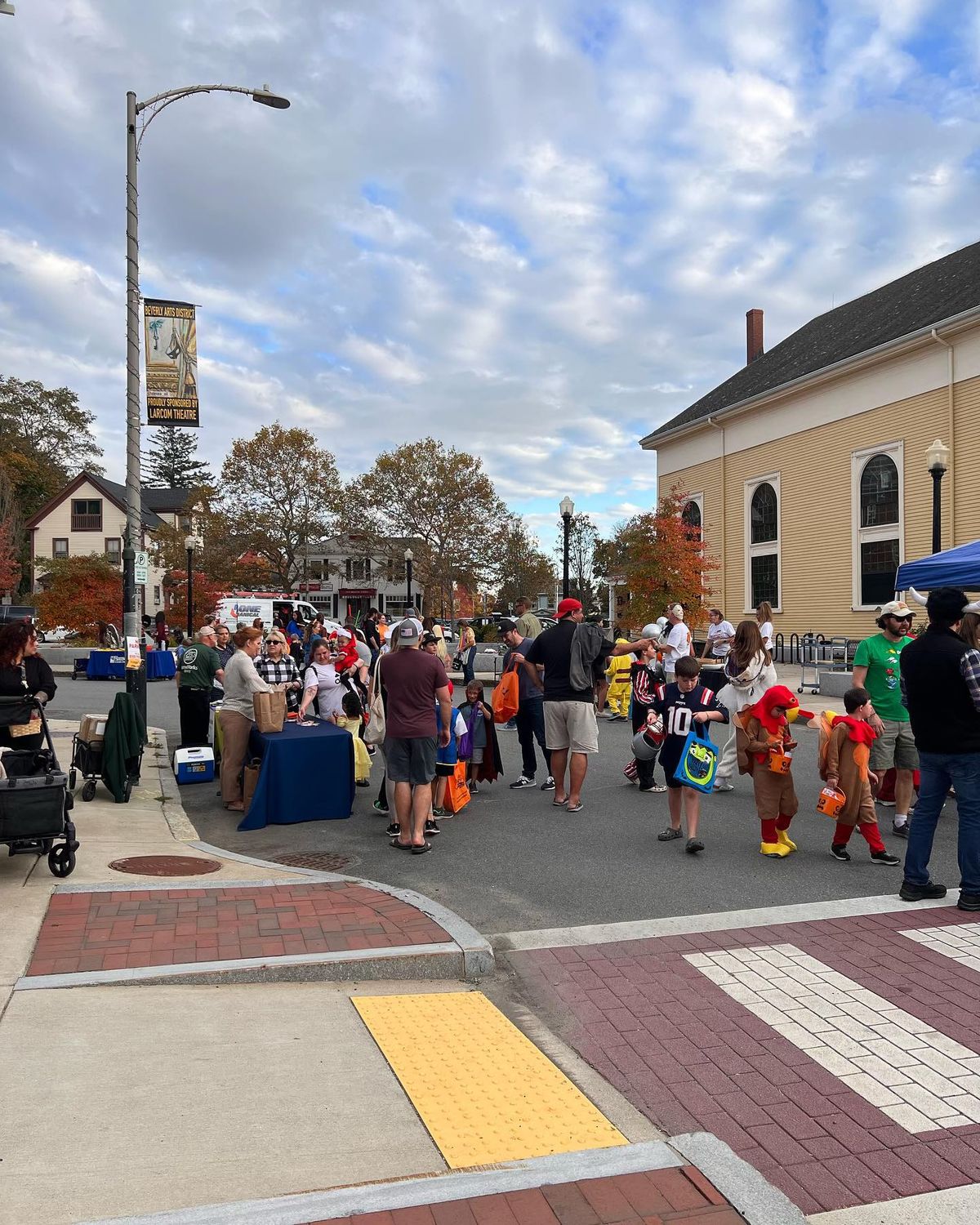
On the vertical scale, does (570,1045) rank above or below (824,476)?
below

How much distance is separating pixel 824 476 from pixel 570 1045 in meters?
31.2

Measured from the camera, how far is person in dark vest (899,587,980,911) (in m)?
6.22

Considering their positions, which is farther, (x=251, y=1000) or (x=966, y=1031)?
(x=251, y=1000)

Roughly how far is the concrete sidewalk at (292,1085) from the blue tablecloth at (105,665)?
24.2 m

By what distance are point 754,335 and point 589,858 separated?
40672 millimetres

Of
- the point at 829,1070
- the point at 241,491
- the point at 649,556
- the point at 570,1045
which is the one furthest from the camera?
the point at 241,491

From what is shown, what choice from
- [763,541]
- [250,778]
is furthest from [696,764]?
[763,541]

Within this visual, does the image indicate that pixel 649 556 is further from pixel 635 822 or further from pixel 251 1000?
pixel 251 1000

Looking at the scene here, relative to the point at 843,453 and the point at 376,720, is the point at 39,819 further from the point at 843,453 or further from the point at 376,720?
the point at 843,453

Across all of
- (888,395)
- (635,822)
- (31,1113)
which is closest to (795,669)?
(888,395)

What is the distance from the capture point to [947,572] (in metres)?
11.2

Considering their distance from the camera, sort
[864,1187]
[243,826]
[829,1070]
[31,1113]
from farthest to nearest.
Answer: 1. [243,826]
2. [829,1070]
3. [31,1113]
4. [864,1187]

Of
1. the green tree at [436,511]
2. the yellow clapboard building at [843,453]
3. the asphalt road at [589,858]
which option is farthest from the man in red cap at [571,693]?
the green tree at [436,511]

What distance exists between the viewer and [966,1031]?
4379 mm
